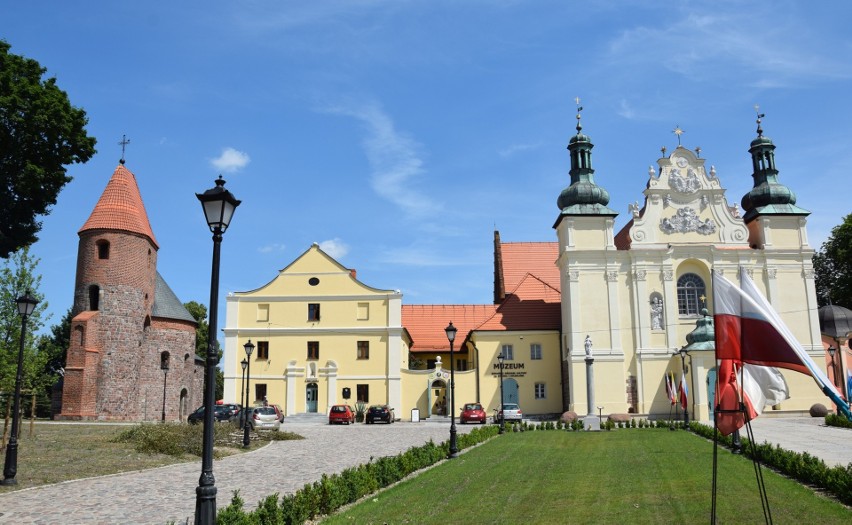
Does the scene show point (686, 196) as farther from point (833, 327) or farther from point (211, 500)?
point (211, 500)

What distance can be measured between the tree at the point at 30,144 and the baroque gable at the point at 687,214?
33303 mm

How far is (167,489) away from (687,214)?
131ft

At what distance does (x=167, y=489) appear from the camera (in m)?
14.6

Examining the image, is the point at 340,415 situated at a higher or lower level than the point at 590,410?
lower

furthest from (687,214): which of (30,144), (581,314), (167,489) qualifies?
(167,489)

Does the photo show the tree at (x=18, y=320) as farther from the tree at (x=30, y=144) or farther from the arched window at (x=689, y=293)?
the arched window at (x=689, y=293)

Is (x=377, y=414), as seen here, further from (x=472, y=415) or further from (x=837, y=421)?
(x=837, y=421)

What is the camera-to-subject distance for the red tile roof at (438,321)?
2140 inches

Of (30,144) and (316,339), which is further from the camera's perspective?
(316,339)

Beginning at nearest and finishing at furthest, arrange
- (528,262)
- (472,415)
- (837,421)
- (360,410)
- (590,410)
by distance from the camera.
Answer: (837,421)
(590,410)
(472,415)
(360,410)
(528,262)

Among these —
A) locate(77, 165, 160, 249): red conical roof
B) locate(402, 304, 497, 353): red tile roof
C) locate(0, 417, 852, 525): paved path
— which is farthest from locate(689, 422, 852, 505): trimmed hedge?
locate(77, 165, 160, 249): red conical roof

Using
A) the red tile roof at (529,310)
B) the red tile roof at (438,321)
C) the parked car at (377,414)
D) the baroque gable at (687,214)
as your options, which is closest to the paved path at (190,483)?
the parked car at (377,414)

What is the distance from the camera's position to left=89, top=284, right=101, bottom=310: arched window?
42.6 m

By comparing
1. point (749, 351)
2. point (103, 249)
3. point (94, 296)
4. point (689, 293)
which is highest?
point (103, 249)
